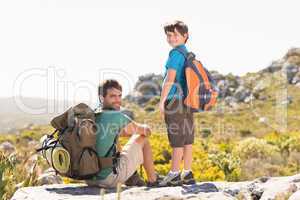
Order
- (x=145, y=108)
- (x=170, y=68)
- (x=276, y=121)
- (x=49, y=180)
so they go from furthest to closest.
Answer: (x=145, y=108) → (x=276, y=121) → (x=49, y=180) → (x=170, y=68)

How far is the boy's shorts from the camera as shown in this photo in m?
5.66

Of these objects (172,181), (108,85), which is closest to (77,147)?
(108,85)

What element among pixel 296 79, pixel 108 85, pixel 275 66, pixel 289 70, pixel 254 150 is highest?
pixel 275 66

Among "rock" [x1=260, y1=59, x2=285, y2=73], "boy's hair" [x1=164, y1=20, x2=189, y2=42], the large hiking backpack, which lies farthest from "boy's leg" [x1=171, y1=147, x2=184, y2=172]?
"rock" [x1=260, y1=59, x2=285, y2=73]

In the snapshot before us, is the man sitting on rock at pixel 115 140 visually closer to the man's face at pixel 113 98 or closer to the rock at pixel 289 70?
the man's face at pixel 113 98

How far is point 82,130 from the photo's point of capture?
523 cm

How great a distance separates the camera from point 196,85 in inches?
221

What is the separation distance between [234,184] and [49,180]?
10.9ft

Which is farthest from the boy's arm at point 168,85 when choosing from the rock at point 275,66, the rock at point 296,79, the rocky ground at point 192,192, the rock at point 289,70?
the rock at point 275,66

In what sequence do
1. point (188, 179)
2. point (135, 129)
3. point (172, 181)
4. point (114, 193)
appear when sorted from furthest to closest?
point (188, 179) → point (172, 181) → point (135, 129) → point (114, 193)

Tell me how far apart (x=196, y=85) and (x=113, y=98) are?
2.77 ft

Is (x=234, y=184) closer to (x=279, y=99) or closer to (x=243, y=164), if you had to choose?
(x=243, y=164)

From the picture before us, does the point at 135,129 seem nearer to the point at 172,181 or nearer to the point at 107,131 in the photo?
the point at 107,131

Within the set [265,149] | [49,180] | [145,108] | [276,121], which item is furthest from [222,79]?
[49,180]
